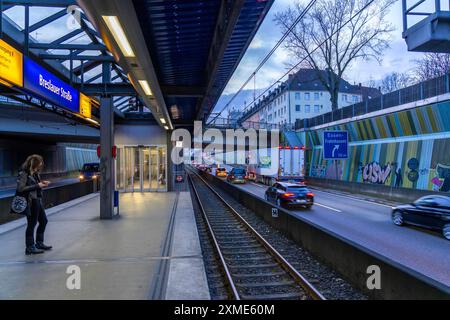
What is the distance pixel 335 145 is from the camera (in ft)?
Answer: 92.6

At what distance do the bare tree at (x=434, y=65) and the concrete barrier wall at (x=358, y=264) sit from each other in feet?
111

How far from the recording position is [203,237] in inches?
477

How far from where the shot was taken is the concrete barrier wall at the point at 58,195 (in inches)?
516

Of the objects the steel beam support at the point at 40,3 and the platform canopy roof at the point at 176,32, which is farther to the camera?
the steel beam support at the point at 40,3

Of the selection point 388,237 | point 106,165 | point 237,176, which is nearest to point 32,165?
point 106,165

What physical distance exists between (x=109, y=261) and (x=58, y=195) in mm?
12034

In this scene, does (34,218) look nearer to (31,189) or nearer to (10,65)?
(31,189)

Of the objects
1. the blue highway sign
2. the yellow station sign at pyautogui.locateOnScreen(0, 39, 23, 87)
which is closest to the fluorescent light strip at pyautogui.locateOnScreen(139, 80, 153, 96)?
the yellow station sign at pyautogui.locateOnScreen(0, 39, 23, 87)

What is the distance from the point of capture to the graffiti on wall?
2519 cm

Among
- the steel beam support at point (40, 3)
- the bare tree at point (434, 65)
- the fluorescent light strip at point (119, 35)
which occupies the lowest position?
the fluorescent light strip at point (119, 35)

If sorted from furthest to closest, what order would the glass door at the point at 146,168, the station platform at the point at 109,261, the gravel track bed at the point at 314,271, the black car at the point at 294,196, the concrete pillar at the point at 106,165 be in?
the glass door at the point at 146,168 → the black car at the point at 294,196 → the concrete pillar at the point at 106,165 → the gravel track bed at the point at 314,271 → the station platform at the point at 109,261

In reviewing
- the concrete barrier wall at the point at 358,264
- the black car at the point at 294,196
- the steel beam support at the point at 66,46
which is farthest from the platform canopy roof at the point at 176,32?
the black car at the point at 294,196

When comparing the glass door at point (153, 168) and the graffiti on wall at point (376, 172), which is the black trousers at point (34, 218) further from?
the graffiti on wall at point (376, 172)
